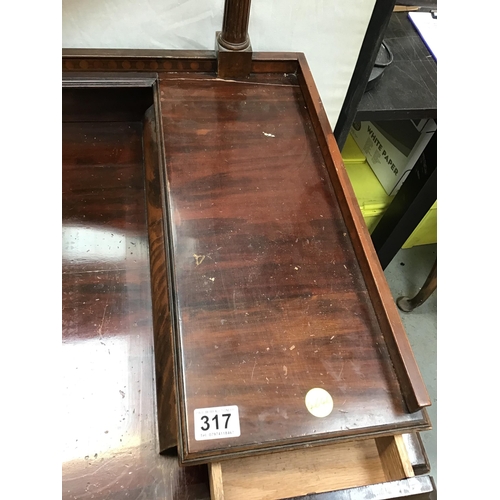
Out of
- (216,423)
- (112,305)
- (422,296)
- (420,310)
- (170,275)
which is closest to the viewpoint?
(216,423)

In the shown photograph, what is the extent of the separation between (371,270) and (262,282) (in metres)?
0.16

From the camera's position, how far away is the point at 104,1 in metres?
0.78

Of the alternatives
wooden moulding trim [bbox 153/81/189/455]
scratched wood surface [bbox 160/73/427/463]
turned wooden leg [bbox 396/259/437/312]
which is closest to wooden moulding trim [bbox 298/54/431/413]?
scratched wood surface [bbox 160/73/427/463]

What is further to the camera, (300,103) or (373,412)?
(300,103)

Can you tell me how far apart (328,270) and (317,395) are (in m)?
0.19

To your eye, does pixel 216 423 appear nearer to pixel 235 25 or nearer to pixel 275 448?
pixel 275 448

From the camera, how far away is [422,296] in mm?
1693

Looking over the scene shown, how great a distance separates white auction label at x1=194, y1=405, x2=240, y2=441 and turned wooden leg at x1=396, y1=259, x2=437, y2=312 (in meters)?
1.27

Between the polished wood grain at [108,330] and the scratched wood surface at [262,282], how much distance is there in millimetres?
148

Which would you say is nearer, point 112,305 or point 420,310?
point 112,305

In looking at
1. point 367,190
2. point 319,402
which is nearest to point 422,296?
point 367,190
